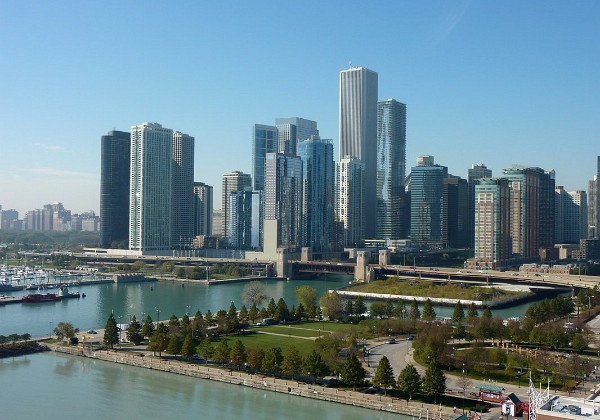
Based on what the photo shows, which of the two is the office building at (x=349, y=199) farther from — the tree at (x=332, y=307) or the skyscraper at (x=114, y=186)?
the tree at (x=332, y=307)

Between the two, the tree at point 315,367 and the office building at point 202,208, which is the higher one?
the office building at point 202,208

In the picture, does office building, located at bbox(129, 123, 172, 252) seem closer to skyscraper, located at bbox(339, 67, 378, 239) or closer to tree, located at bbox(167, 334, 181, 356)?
skyscraper, located at bbox(339, 67, 378, 239)

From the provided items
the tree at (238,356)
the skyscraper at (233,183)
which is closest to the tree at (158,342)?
the tree at (238,356)

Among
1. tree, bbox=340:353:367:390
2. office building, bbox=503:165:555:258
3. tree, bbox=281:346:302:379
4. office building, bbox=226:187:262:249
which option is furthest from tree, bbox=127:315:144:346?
office building, bbox=226:187:262:249

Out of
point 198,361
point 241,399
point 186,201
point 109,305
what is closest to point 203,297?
point 109,305

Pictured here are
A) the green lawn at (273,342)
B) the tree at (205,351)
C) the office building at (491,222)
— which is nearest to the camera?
the tree at (205,351)

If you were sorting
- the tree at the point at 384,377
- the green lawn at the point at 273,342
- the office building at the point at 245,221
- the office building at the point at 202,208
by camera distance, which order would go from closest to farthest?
the tree at the point at 384,377 < the green lawn at the point at 273,342 < the office building at the point at 245,221 < the office building at the point at 202,208
